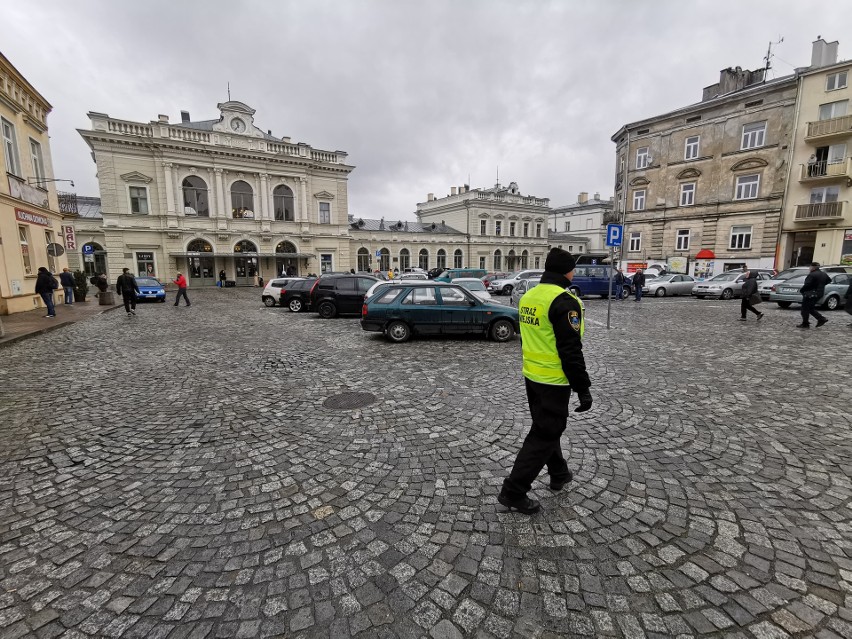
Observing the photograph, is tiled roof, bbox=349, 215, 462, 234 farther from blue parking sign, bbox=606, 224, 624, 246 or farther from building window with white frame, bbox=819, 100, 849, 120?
blue parking sign, bbox=606, 224, 624, 246

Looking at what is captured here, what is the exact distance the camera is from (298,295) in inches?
707

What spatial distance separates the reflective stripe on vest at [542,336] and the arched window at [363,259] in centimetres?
4696

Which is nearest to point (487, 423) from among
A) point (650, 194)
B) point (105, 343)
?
point (105, 343)

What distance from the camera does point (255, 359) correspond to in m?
8.51

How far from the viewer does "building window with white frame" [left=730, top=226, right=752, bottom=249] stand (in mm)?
31469

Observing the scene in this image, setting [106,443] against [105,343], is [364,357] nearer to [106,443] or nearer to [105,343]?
[106,443]

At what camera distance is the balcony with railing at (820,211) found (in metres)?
26.7

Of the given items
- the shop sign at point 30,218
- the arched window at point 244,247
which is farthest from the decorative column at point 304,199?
the shop sign at point 30,218

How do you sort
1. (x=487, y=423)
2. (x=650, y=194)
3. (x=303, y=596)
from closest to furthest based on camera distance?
(x=303, y=596) → (x=487, y=423) → (x=650, y=194)

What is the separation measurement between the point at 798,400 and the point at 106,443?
9.30 metres

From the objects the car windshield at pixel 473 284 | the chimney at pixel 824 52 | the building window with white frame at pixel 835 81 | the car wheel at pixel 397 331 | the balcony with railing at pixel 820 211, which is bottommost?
the car wheel at pixel 397 331

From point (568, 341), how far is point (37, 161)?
26.2 metres

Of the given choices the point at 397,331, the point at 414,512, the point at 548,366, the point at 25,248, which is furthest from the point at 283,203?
the point at 548,366

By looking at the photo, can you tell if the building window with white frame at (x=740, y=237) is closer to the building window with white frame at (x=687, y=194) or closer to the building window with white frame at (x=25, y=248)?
the building window with white frame at (x=687, y=194)
